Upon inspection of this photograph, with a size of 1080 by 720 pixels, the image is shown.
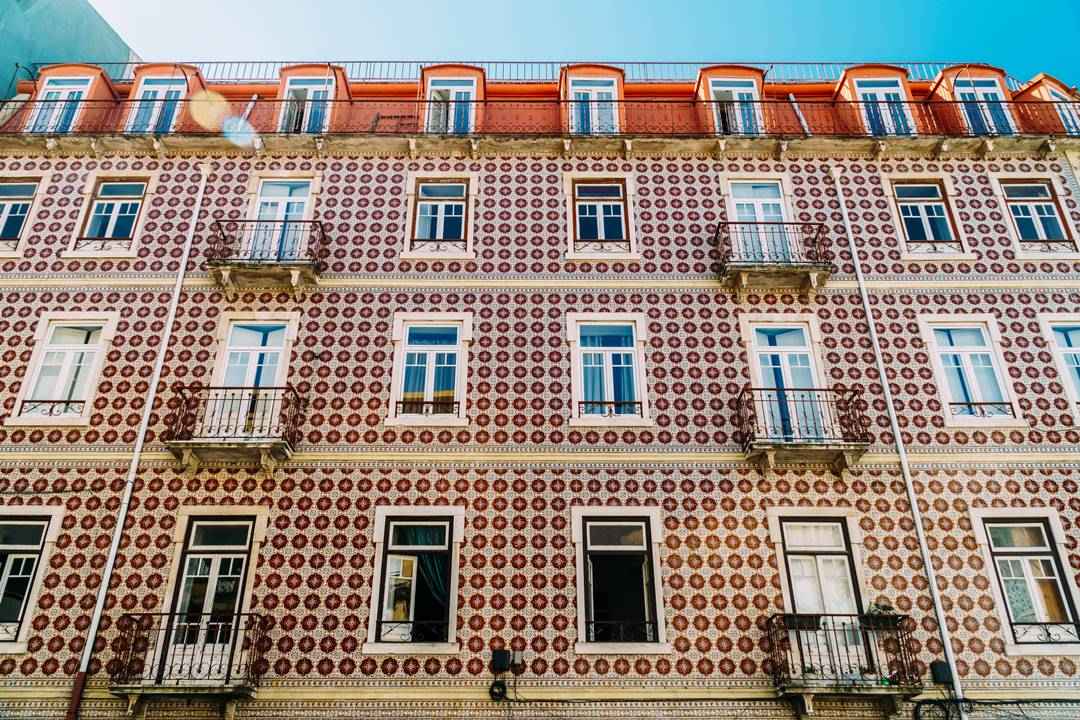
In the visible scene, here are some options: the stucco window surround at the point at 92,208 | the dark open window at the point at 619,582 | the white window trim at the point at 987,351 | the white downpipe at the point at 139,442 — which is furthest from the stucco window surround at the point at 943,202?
the stucco window surround at the point at 92,208

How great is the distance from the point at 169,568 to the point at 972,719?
43.5ft

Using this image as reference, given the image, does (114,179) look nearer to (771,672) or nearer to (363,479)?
(363,479)

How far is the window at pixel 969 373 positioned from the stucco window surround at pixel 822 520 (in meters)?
3.03

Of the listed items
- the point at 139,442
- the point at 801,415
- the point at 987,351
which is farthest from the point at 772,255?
the point at 139,442

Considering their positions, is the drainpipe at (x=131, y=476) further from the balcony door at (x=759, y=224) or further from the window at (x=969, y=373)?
the window at (x=969, y=373)

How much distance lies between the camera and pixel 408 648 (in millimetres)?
12727

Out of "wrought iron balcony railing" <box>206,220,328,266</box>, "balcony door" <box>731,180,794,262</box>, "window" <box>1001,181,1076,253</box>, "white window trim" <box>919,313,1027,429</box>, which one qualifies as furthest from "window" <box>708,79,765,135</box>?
"wrought iron balcony railing" <box>206,220,328,266</box>

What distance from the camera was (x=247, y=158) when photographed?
17500mm

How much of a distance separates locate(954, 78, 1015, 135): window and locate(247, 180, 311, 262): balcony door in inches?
592

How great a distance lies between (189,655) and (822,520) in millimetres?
10898

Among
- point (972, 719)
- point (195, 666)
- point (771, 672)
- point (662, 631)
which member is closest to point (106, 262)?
Answer: point (195, 666)

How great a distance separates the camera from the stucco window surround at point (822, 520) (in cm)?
1320

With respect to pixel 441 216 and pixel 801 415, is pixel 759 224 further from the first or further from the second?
pixel 441 216

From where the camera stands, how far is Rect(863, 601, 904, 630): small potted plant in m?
12.7
